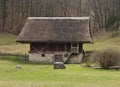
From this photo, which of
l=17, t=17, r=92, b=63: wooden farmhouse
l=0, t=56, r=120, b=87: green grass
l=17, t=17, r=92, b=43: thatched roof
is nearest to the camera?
l=0, t=56, r=120, b=87: green grass

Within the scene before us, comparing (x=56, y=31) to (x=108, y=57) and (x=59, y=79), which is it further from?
(x=59, y=79)

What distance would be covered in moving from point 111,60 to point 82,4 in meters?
69.3

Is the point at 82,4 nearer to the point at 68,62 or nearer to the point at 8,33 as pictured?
the point at 8,33

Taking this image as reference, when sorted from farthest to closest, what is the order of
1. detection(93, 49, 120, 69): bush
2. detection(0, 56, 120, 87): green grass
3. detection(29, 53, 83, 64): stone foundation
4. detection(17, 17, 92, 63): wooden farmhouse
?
detection(29, 53, 83, 64): stone foundation → detection(17, 17, 92, 63): wooden farmhouse → detection(93, 49, 120, 69): bush → detection(0, 56, 120, 87): green grass

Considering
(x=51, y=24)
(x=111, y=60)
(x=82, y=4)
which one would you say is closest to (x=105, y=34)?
(x=82, y=4)

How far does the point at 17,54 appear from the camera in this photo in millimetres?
61750

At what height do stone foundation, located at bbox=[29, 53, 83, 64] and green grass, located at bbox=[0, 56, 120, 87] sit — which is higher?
green grass, located at bbox=[0, 56, 120, 87]

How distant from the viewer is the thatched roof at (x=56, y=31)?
57156 mm

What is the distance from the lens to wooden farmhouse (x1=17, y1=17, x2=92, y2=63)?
57.3 m

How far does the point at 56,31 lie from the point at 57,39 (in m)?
1.56

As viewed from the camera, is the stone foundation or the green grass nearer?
the green grass

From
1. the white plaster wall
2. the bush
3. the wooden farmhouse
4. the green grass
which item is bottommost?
the white plaster wall

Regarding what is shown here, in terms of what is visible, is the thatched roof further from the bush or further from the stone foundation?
the bush

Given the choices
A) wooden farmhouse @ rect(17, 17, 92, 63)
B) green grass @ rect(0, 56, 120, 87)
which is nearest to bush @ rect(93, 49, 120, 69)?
green grass @ rect(0, 56, 120, 87)
